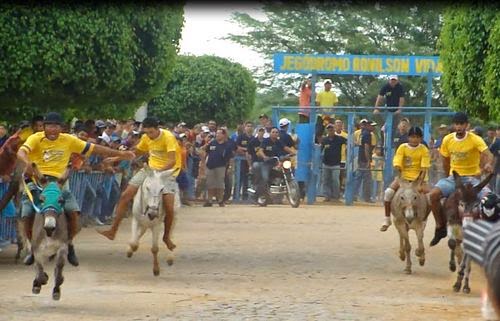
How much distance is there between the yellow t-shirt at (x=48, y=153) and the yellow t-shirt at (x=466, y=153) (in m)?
5.21

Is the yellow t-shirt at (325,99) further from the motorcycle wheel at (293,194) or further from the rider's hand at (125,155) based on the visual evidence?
the rider's hand at (125,155)

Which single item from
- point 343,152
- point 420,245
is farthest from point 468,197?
point 343,152

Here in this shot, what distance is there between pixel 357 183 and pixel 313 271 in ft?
55.0

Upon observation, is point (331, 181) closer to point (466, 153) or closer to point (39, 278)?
point (466, 153)

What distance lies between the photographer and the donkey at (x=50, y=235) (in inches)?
523

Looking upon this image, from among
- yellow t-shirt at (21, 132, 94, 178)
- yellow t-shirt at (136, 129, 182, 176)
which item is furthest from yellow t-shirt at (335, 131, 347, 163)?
yellow t-shirt at (21, 132, 94, 178)

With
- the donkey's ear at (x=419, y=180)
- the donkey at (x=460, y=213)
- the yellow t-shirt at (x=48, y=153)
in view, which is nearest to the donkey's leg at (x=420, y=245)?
the donkey's ear at (x=419, y=180)

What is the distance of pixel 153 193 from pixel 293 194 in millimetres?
15832

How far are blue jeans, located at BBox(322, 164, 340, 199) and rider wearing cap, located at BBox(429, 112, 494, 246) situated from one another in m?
16.8

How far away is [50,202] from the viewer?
527 inches

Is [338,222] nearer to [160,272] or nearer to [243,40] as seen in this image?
[160,272]

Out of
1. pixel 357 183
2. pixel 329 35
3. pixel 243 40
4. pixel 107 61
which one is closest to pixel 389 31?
pixel 329 35

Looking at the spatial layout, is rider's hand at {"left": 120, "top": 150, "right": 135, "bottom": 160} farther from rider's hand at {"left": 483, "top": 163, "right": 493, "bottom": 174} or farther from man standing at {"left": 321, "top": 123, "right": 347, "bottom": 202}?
man standing at {"left": 321, "top": 123, "right": 347, "bottom": 202}

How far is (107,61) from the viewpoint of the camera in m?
18.0
